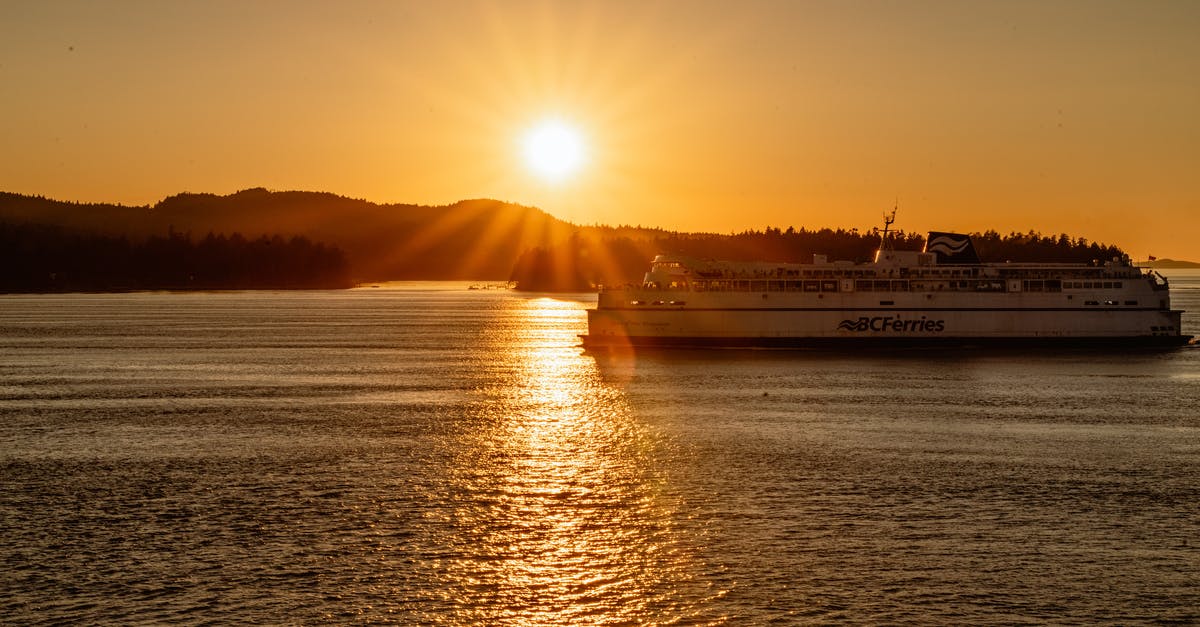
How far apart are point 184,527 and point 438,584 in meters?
8.17

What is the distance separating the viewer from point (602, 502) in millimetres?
28375

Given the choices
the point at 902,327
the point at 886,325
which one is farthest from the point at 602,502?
the point at 902,327

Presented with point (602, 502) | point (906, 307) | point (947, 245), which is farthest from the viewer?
point (947, 245)

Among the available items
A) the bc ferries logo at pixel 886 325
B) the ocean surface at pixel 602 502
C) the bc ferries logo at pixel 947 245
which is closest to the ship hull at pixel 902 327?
the bc ferries logo at pixel 886 325

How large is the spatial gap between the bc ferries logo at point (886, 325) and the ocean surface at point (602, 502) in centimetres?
2268

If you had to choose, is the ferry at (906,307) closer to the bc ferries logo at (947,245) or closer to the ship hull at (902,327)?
the ship hull at (902,327)

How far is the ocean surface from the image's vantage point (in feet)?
65.2

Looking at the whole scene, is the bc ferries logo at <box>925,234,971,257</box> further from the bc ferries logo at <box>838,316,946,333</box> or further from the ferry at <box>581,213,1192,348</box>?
the bc ferries logo at <box>838,316,946,333</box>

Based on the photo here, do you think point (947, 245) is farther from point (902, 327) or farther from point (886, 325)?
point (886, 325)

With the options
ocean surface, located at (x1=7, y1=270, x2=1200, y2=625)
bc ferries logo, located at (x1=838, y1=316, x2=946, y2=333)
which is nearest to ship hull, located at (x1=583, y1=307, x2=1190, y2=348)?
bc ferries logo, located at (x1=838, y1=316, x2=946, y2=333)

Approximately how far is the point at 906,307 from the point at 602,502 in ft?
202

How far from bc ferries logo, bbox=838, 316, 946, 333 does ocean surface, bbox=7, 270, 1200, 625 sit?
22.7m

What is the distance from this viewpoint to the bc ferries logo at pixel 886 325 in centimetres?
8419

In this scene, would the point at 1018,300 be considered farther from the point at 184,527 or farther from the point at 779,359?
the point at 184,527
